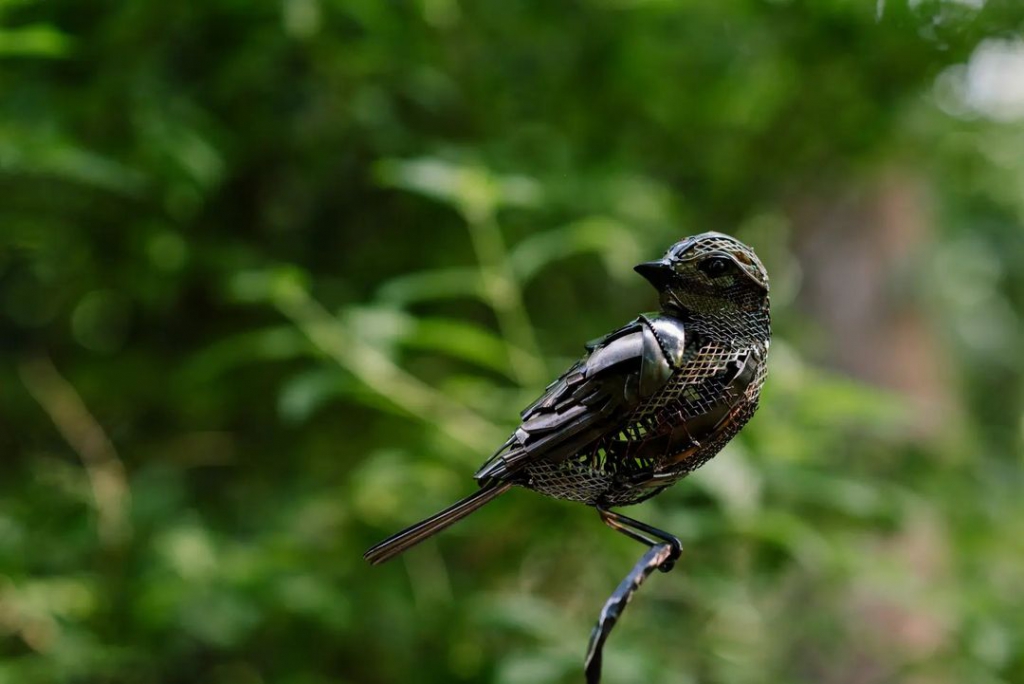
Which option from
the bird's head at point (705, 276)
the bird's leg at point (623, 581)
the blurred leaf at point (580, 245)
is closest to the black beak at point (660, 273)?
the bird's head at point (705, 276)

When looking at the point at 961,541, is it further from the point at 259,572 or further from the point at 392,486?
the point at 259,572

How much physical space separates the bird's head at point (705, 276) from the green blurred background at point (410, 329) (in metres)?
0.89

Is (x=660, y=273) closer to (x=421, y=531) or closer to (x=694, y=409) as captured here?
(x=694, y=409)

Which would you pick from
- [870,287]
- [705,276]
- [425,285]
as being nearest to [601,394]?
[705,276]

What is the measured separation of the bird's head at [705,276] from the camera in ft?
2.43

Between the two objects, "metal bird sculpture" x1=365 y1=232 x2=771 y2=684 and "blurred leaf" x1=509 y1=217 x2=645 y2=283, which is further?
"blurred leaf" x1=509 y1=217 x2=645 y2=283

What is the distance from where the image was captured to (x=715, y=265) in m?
0.75

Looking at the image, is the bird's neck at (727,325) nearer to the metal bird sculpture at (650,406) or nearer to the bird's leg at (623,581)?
the metal bird sculpture at (650,406)

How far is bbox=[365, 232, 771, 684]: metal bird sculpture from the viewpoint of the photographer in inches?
26.9

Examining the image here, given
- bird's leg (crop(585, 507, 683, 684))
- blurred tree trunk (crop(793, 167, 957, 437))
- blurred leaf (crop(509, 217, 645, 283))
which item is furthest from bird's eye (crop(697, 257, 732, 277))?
blurred tree trunk (crop(793, 167, 957, 437))

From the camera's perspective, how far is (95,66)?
207 centimetres

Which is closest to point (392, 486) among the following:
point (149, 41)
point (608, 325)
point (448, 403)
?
point (448, 403)

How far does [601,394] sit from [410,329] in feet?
3.77

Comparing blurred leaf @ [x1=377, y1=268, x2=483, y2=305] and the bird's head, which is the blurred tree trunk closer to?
blurred leaf @ [x1=377, y1=268, x2=483, y2=305]
